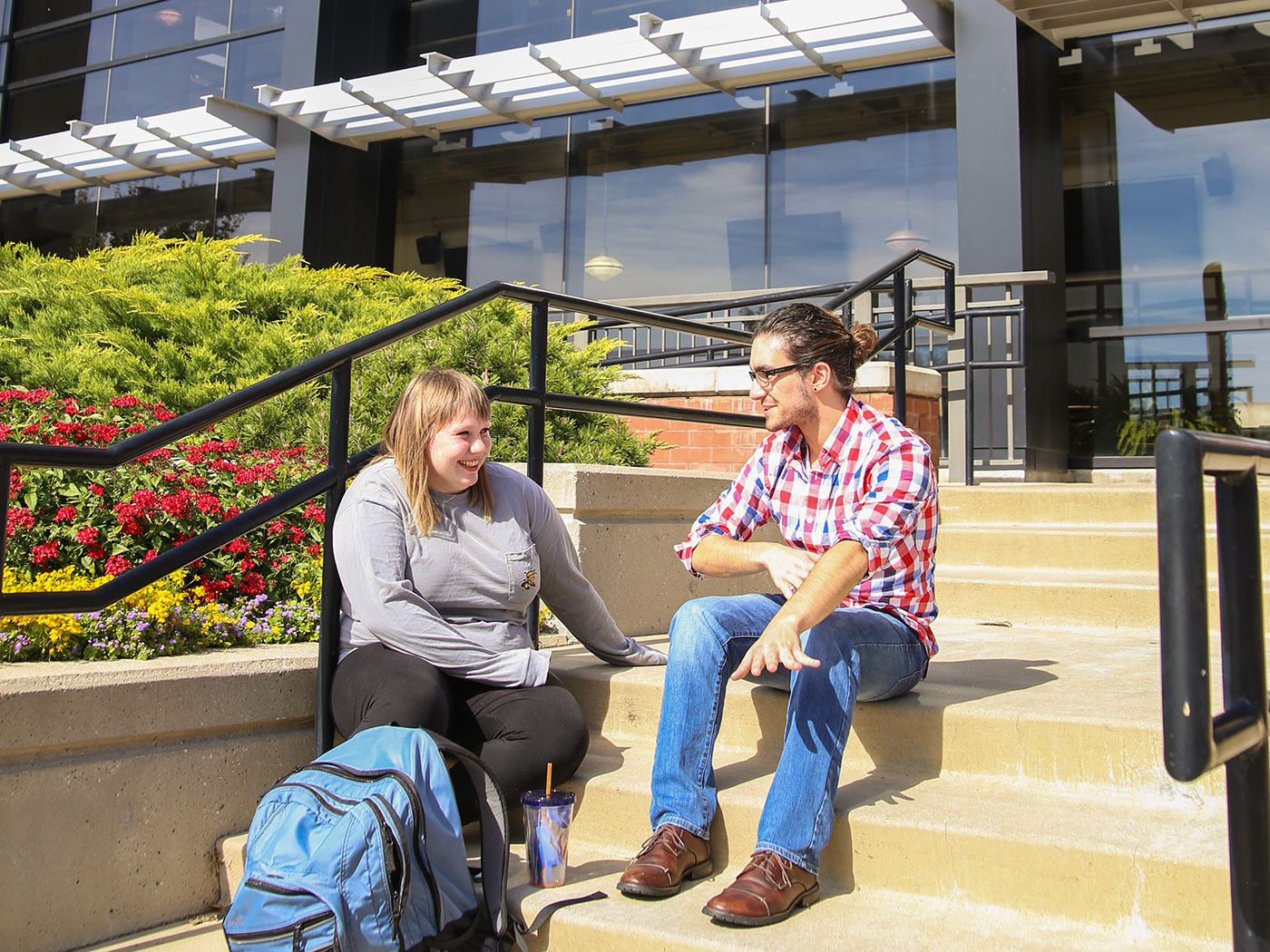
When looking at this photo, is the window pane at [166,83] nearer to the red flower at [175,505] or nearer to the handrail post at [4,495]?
the red flower at [175,505]

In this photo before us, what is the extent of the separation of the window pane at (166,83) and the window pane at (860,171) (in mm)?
6718

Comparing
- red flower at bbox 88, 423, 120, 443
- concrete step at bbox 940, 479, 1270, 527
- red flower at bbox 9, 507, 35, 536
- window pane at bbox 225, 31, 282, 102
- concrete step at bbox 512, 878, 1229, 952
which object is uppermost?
window pane at bbox 225, 31, 282, 102

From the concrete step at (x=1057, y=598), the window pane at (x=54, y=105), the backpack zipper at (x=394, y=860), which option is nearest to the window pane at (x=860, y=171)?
the concrete step at (x=1057, y=598)

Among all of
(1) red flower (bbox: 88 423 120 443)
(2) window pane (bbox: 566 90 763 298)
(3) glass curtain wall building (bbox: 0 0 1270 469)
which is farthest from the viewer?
(2) window pane (bbox: 566 90 763 298)

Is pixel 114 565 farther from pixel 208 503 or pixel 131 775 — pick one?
pixel 131 775

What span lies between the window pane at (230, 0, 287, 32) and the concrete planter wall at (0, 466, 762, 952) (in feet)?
35.2

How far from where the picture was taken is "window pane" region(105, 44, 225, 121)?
1248 centimetres

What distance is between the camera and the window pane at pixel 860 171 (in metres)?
9.08

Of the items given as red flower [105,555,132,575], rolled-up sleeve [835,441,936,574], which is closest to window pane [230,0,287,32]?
red flower [105,555,132,575]

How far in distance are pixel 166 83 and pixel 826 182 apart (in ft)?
27.1

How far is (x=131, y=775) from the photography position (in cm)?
272

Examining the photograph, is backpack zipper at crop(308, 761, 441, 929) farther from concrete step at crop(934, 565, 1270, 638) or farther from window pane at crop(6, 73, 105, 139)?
window pane at crop(6, 73, 105, 139)

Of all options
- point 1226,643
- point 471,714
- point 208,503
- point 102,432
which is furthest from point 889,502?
point 102,432

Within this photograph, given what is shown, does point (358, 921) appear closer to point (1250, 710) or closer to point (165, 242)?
point (1250, 710)
